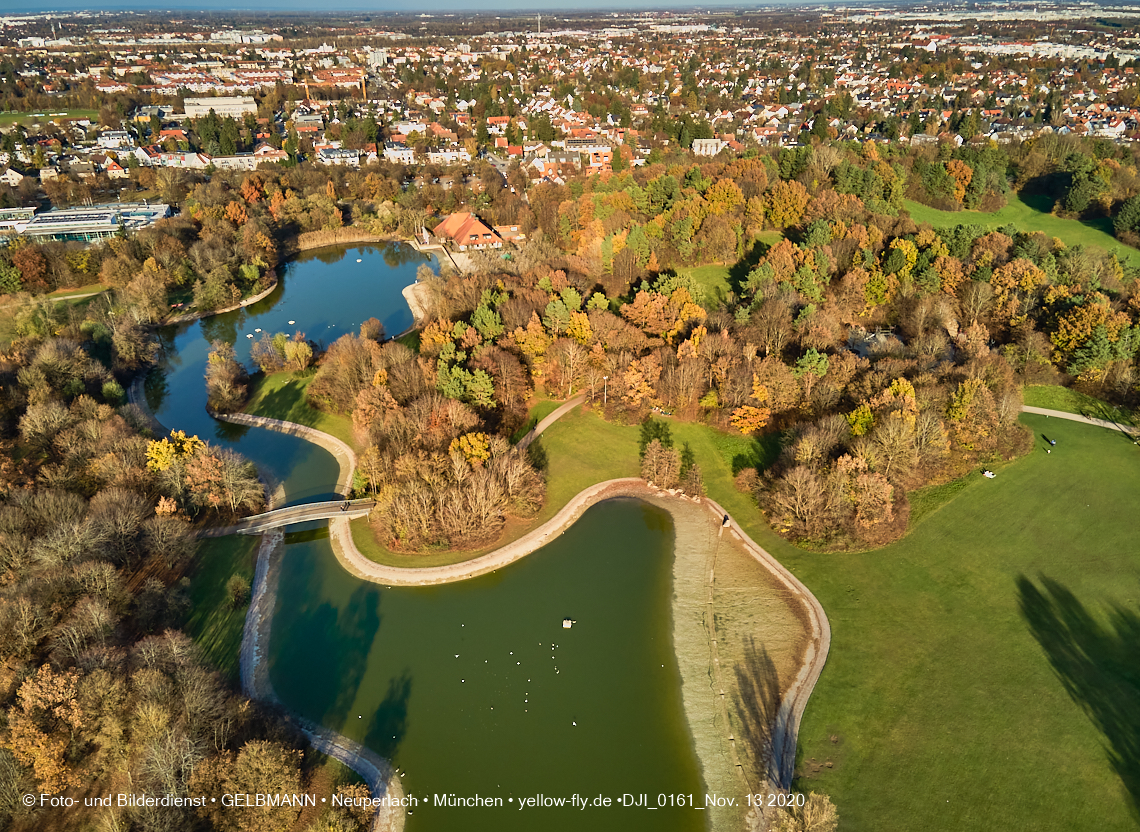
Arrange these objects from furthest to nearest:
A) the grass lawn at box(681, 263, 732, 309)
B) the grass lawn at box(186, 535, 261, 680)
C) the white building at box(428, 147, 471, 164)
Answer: the white building at box(428, 147, 471, 164), the grass lawn at box(681, 263, 732, 309), the grass lawn at box(186, 535, 261, 680)

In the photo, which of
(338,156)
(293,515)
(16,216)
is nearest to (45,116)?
(16,216)

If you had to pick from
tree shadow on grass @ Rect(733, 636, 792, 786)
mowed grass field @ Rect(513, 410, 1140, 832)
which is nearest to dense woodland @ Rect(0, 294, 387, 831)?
tree shadow on grass @ Rect(733, 636, 792, 786)

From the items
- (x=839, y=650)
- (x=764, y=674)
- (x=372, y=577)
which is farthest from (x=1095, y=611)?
(x=372, y=577)

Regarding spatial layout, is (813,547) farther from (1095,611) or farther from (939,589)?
(1095,611)

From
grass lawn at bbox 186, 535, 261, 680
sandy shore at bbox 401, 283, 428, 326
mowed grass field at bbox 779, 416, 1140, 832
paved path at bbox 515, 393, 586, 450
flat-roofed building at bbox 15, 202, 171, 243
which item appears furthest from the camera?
flat-roofed building at bbox 15, 202, 171, 243

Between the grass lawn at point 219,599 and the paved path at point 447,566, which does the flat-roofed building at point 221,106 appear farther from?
the paved path at point 447,566

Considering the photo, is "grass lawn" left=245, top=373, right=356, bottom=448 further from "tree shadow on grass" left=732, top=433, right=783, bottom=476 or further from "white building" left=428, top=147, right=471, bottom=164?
"white building" left=428, top=147, right=471, bottom=164
